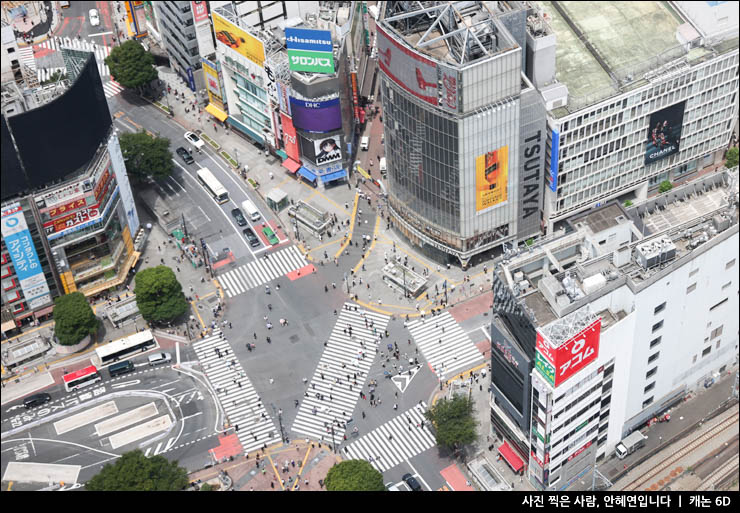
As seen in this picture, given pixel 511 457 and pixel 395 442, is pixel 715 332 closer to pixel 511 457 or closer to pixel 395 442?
pixel 511 457

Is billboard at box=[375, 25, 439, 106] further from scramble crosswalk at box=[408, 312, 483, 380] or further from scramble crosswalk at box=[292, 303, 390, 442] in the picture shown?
scramble crosswalk at box=[292, 303, 390, 442]

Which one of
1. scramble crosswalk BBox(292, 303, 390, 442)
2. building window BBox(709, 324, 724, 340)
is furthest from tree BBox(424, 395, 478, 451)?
building window BBox(709, 324, 724, 340)

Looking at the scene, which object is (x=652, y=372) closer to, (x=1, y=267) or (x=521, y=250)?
(x=521, y=250)

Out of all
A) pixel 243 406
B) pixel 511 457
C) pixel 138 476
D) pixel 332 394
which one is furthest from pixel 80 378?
pixel 511 457

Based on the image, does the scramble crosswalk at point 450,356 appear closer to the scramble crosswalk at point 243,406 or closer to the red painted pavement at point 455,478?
the red painted pavement at point 455,478

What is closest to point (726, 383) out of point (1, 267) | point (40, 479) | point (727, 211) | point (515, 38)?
point (727, 211)

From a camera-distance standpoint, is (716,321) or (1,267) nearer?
(716,321)

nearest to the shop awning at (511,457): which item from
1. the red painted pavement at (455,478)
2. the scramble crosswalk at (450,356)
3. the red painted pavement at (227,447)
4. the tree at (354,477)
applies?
the red painted pavement at (455,478)
